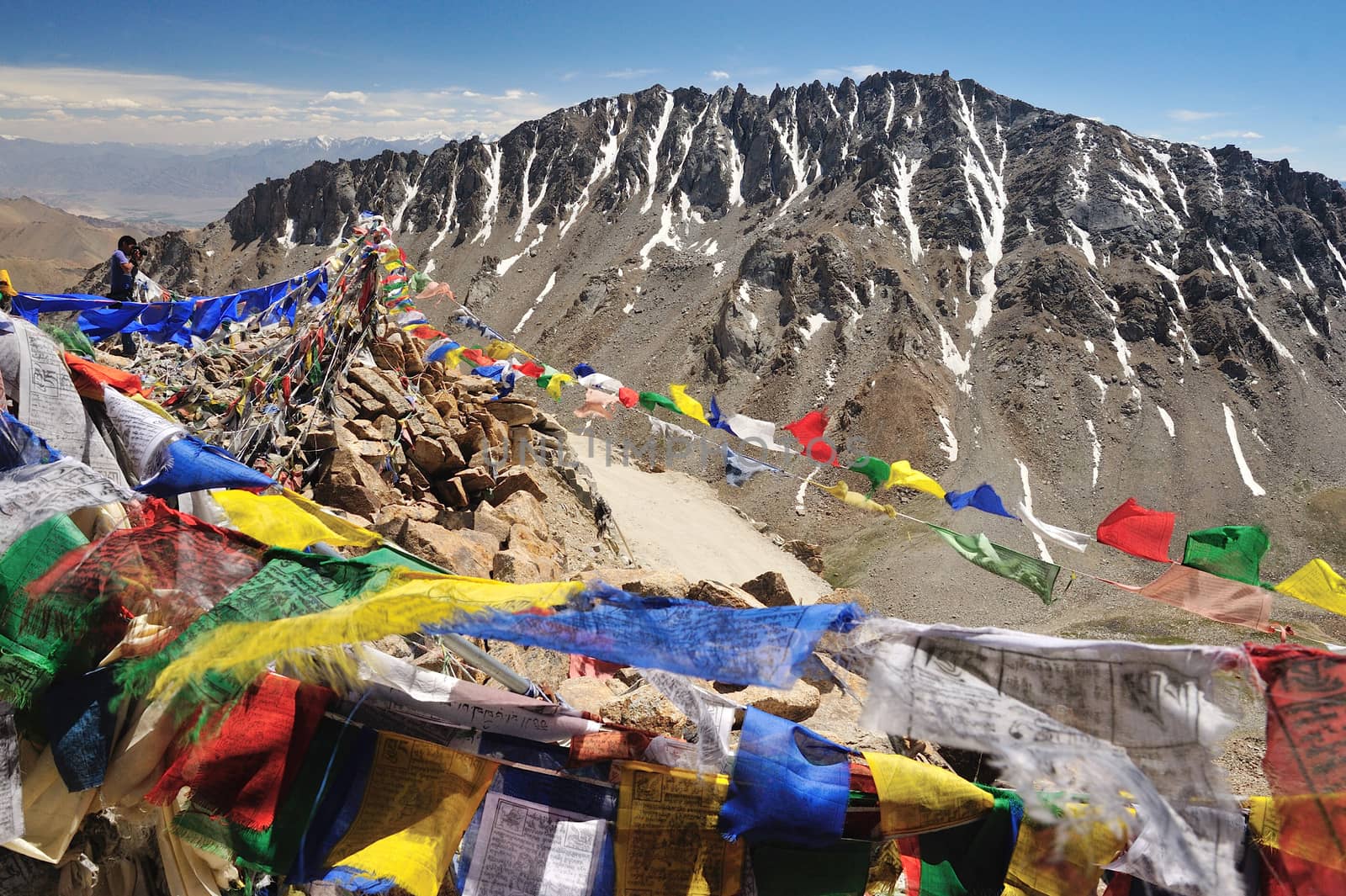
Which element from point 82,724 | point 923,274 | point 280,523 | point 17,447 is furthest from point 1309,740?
point 923,274

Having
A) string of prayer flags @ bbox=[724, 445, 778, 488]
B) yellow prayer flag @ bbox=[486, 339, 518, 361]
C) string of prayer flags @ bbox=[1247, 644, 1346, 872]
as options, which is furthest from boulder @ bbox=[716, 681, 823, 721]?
yellow prayer flag @ bbox=[486, 339, 518, 361]

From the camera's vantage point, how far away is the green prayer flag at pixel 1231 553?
5613 millimetres

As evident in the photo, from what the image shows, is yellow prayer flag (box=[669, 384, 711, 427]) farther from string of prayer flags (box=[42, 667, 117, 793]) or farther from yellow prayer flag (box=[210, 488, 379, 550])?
string of prayer flags (box=[42, 667, 117, 793])

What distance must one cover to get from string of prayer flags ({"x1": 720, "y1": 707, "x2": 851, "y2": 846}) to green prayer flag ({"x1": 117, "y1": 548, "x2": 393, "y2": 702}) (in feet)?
5.31

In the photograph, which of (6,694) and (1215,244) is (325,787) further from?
(1215,244)

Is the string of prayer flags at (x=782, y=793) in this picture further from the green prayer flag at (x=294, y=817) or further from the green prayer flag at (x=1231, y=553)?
the green prayer flag at (x=1231, y=553)

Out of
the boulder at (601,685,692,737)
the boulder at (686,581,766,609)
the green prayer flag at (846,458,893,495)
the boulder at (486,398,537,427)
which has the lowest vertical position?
the boulder at (686,581,766,609)

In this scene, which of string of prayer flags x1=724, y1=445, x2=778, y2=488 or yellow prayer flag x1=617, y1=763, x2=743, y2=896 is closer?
yellow prayer flag x1=617, y1=763, x2=743, y2=896

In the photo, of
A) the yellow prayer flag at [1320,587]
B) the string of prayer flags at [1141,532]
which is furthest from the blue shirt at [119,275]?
the yellow prayer flag at [1320,587]

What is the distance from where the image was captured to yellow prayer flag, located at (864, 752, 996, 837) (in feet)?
9.32

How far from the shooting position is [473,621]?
277 cm

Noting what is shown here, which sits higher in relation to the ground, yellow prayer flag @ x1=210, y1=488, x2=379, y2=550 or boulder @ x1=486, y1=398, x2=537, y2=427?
yellow prayer flag @ x1=210, y1=488, x2=379, y2=550

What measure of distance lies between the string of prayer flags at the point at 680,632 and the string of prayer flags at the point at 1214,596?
395 cm

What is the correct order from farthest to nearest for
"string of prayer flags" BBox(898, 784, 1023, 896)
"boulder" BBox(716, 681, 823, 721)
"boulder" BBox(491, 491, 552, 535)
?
1. "boulder" BBox(491, 491, 552, 535)
2. "boulder" BBox(716, 681, 823, 721)
3. "string of prayer flags" BBox(898, 784, 1023, 896)
